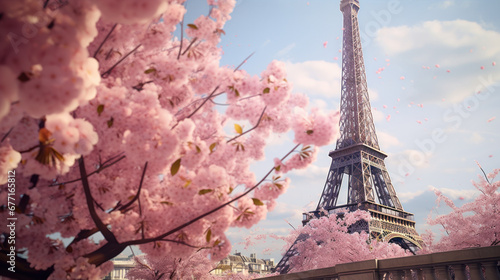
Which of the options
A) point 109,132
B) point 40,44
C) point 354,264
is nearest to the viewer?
point 40,44

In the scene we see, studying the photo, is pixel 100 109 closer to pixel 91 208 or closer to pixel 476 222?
pixel 91 208

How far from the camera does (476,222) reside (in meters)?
17.3

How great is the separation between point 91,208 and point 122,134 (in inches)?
34.2

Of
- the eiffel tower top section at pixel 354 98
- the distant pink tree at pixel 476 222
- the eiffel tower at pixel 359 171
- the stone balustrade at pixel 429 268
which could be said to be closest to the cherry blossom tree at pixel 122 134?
the stone balustrade at pixel 429 268

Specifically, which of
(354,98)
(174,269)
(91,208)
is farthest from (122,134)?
(354,98)

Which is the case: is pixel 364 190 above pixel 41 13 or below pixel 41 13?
above

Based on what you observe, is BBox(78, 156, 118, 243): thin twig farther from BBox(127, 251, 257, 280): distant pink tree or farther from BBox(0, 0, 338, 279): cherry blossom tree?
BBox(127, 251, 257, 280): distant pink tree

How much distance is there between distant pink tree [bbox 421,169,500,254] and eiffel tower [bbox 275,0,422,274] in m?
11.8

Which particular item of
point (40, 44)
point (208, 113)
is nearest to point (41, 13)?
point (40, 44)

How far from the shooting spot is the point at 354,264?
7.39 metres

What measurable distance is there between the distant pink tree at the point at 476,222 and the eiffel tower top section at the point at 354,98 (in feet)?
72.4

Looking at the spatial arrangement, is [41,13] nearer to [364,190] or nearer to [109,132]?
[109,132]

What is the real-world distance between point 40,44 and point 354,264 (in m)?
7.29

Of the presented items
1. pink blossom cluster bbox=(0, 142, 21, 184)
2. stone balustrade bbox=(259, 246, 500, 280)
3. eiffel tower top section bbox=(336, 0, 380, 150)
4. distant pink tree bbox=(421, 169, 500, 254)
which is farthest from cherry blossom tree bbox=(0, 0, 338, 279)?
eiffel tower top section bbox=(336, 0, 380, 150)
